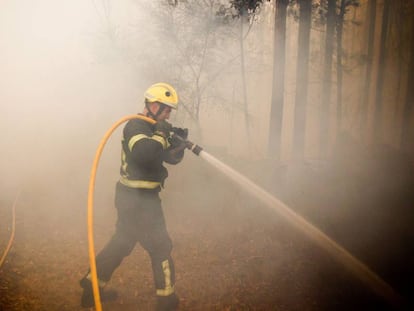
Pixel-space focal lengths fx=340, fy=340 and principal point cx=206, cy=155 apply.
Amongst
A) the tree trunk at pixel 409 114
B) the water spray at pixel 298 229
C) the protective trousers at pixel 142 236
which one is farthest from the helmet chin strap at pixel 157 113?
the tree trunk at pixel 409 114

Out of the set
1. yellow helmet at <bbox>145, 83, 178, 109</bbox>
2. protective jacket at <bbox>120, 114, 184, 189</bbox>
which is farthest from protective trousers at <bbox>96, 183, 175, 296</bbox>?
yellow helmet at <bbox>145, 83, 178, 109</bbox>

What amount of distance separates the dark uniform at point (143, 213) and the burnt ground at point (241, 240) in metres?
0.77

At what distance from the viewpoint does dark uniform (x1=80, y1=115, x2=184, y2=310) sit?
3.71 metres

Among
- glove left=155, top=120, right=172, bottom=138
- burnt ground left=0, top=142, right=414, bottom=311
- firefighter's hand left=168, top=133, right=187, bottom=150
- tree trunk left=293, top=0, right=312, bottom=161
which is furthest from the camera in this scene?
tree trunk left=293, top=0, right=312, bottom=161

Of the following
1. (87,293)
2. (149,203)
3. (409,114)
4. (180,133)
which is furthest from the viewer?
(409,114)

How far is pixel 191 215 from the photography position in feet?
22.9

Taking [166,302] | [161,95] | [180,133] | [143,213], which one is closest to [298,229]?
[166,302]

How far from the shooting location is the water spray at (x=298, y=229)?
3.49m

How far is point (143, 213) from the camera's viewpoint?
12.4 feet

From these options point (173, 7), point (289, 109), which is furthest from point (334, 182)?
point (289, 109)

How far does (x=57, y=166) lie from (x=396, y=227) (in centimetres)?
953

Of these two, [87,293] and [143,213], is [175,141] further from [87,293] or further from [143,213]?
[87,293]

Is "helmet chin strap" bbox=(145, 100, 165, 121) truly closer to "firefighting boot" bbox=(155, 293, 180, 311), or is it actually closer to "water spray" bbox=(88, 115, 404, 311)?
"water spray" bbox=(88, 115, 404, 311)

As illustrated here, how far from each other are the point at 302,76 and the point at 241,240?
14.9ft
